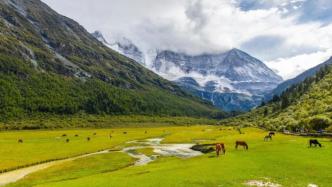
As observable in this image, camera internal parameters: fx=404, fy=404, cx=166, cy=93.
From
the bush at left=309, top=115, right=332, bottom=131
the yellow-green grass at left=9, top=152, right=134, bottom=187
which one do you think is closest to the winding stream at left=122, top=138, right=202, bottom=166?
the yellow-green grass at left=9, top=152, right=134, bottom=187

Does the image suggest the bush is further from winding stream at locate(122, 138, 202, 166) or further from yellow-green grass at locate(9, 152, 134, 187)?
yellow-green grass at locate(9, 152, 134, 187)

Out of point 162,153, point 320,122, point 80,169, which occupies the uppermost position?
point 320,122

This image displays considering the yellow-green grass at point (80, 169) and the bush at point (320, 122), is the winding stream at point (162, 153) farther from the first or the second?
the bush at point (320, 122)

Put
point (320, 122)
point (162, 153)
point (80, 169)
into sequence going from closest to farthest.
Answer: point (80, 169), point (162, 153), point (320, 122)

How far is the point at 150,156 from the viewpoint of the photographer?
104 m

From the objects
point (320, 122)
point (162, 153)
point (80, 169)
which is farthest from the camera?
point (320, 122)

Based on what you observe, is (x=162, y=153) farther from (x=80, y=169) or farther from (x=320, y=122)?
(x=320, y=122)

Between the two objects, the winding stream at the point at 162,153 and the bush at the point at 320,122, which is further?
the bush at the point at 320,122

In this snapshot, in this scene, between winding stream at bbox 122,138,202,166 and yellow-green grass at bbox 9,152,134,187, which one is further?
winding stream at bbox 122,138,202,166

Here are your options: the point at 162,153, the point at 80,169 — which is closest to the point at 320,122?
the point at 162,153

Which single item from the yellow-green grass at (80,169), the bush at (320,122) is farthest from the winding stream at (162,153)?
the bush at (320,122)

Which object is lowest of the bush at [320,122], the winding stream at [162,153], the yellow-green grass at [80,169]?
the yellow-green grass at [80,169]

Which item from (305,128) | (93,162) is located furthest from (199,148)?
(305,128)

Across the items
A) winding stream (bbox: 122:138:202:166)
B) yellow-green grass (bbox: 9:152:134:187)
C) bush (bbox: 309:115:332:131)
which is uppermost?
bush (bbox: 309:115:332:131)
